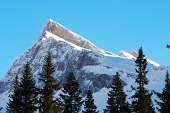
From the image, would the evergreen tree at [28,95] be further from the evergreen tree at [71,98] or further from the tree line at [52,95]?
the evergreen tree at [71,98]

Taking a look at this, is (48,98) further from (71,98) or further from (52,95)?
(71,98)

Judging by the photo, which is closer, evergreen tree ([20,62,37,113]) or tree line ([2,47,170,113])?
tree line ([2,47,170,113])

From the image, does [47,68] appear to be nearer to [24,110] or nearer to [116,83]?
[24,110]

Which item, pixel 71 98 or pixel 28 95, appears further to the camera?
pixel 71 98

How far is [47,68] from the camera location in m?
32.2

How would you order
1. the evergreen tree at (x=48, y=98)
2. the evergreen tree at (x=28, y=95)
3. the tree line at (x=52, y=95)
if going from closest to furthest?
1. the evergreen tree at (x=48, y=98)
2. the tree line at (x=52, y=95)
3. the evergreen tree at (x=28, y=95)

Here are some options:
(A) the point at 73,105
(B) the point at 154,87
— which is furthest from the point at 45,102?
(B) the point at 154,87

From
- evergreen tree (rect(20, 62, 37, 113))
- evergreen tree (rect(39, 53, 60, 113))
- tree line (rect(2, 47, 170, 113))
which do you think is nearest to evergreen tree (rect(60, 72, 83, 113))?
tree line (rect(2, 47, 170, 113))

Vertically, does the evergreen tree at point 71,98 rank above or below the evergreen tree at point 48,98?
above

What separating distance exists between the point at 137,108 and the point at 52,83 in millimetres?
9325

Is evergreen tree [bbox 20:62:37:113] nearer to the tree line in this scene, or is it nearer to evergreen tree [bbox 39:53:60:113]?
the tree line

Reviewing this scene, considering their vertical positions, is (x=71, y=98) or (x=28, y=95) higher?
(x=71, y=98)

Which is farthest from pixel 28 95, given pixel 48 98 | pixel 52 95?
pixel 52 95

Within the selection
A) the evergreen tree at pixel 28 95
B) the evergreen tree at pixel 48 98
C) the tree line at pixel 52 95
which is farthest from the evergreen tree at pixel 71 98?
the evergreen tree at pixel 48 98
